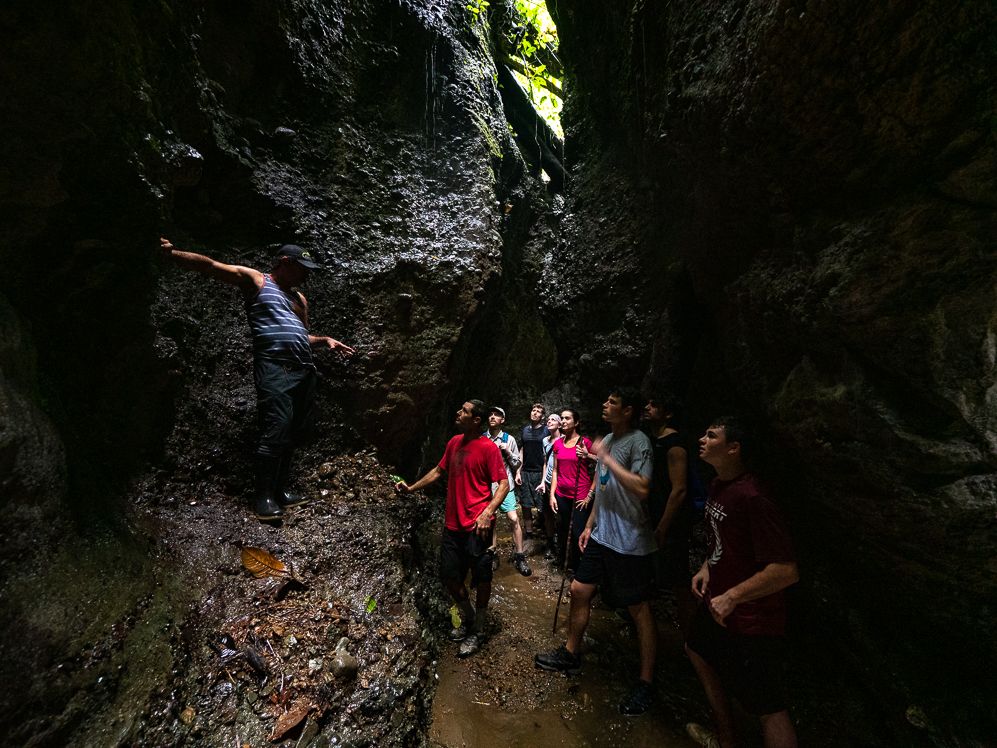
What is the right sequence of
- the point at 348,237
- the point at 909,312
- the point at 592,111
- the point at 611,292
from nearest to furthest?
the point at 909,312, the point at 348,237, the point at 611,292, the point at 592,111

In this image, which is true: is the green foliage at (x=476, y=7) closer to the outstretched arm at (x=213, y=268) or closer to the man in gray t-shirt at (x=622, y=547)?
the outstretched arm at (x=213, y=268)

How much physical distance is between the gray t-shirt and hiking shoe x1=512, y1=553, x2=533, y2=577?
242 centimetres

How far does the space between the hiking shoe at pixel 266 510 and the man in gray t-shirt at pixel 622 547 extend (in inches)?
96.6

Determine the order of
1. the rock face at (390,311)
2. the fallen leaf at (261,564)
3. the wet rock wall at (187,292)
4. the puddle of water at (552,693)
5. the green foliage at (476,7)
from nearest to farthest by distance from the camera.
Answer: the wet rock wall at (187,292), the rock face at (390,311), the fallen leaf at (261,564), the puddle of water at (552,693), the green foliage at (476,7)

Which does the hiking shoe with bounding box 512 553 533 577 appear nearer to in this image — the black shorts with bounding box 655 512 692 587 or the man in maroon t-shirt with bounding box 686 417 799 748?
the black shorts with bounding box 655 512 692 587

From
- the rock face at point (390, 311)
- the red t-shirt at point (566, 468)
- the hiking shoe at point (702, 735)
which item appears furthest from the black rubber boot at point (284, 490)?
the hiking shoe at point (702, 735)

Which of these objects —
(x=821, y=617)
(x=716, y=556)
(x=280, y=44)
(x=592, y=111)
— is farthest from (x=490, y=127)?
(x=821, y=617)

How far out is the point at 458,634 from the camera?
3873 millimetres

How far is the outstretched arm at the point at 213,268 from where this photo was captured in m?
2.91

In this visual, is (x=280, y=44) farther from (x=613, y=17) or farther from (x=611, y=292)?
(x=611, y=292)

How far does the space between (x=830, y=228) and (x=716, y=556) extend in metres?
2.29

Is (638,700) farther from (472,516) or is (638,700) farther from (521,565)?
(521,565)

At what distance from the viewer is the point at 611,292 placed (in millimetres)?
6125

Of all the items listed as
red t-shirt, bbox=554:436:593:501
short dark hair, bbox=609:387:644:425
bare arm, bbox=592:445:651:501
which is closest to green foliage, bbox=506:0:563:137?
red t-shirt, bbox=554:436:593:501
